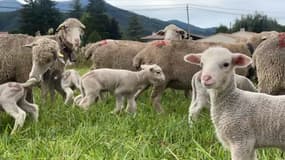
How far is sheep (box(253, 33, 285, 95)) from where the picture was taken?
7.18 metres

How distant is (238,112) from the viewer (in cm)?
438

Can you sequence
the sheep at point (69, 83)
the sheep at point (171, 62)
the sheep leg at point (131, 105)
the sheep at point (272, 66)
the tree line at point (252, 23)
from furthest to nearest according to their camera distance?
the tree line at point (252, 23), the sheep at point (69, 83), the sheep at point (171, 62), the sheep leg at point (131, 105), the sheep at point (272, 66)

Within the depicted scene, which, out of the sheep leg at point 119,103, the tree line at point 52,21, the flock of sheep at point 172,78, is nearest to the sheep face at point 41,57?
the flock of sheep at point 172,78

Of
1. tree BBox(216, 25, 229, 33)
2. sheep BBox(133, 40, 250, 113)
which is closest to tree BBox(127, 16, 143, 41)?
tree BBox(216, 25, 229, 33)

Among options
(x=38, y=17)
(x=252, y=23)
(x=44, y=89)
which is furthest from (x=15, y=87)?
(x=252, y=23)

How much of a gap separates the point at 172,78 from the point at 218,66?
5118 millimetres

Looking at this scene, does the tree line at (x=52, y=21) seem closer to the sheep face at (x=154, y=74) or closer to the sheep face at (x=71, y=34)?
the sheep face at (x=71, y=34)

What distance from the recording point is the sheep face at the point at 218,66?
4152mm

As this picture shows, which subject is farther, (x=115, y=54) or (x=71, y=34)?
(x=115, y=54)

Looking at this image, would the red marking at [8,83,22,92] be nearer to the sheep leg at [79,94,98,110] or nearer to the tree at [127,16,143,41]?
the sheep leg at [79,94,98,110]

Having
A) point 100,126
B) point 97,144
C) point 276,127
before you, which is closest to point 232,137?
point 276,127

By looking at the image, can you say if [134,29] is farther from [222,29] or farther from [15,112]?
[15,112]

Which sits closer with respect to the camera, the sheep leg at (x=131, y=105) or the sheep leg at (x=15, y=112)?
the sheep leg at (x=15, y=112)

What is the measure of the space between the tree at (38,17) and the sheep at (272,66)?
2797 cm
